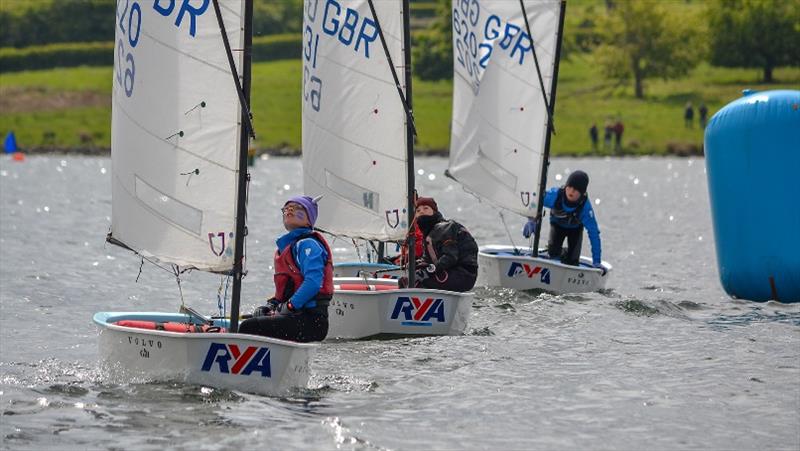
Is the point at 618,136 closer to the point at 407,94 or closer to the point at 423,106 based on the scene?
the point at 423,106

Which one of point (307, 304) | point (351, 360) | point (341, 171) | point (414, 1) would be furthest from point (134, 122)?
point (414, 1)

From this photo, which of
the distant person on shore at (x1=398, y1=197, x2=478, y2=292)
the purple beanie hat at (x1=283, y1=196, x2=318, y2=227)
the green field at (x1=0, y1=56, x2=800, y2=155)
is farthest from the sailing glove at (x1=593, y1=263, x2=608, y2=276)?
the green field at (x1=0, y1=56, x2=800, y2=155)

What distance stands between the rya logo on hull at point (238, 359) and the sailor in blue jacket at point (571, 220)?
405 inches

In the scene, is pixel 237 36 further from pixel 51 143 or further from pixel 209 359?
pixel 51 143

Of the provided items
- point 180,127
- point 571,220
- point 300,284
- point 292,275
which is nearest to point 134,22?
point 180,127

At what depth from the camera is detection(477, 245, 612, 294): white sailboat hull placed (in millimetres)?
24000

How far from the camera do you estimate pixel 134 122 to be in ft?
50.8

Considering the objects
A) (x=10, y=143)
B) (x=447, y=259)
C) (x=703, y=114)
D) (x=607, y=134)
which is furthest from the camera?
(x=703, y=114)

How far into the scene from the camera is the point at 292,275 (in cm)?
1547

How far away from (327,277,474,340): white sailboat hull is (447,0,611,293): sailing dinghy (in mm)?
7229

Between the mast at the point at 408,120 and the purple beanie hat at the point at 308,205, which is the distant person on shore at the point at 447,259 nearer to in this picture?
the mast at the point at 408,120

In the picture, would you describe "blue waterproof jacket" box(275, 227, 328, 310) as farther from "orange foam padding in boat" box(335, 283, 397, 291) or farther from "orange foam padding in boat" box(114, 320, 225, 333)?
"orange foam padding in boat" box(335, 283, 397, 291)

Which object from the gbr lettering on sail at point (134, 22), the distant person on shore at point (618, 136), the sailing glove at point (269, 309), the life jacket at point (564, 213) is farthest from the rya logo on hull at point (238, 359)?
the distant person on shore at point (618, 136)

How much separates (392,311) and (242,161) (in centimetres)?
452
